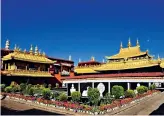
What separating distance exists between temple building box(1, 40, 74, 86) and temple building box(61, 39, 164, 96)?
4.56 meters

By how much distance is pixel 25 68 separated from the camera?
42031mm

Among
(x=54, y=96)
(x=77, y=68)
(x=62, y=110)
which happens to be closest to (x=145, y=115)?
(x=62, y=110)

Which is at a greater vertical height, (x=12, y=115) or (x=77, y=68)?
(x=77, y=68)

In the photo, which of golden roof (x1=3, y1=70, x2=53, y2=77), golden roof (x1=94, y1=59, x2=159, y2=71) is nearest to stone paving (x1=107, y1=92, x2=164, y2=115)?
golden roof (x1=94, y1=59, x2=159, y2=71)

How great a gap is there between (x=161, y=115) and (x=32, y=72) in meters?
28.5

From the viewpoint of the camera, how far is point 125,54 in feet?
156

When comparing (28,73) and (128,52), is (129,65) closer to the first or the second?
(128,52)

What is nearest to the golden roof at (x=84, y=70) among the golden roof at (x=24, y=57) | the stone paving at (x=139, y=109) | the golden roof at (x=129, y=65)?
the golden roof at (x=129, y=65)

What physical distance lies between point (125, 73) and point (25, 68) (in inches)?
723

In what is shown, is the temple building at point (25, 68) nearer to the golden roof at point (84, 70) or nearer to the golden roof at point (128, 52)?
the golden roof at point (84, 70)

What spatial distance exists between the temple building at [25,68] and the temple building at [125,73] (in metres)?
4.56

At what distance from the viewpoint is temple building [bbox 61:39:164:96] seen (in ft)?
103

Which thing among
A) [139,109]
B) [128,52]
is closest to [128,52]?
[128,52]

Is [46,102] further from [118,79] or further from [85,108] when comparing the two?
[118,79]
